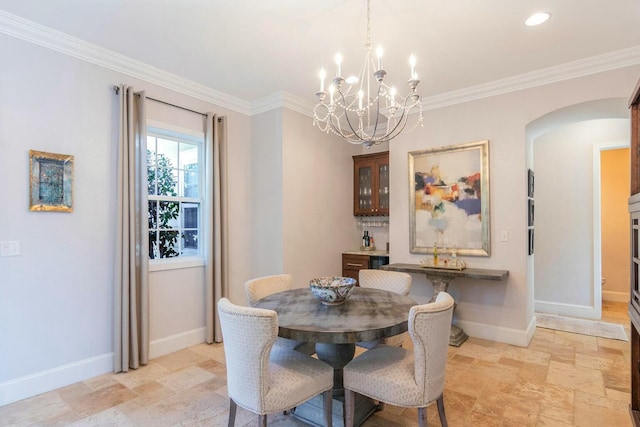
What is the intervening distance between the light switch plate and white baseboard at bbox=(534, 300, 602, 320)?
6.03 meters

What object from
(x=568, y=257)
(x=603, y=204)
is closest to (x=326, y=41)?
(x=568, y=257)

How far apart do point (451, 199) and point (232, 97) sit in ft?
9.46

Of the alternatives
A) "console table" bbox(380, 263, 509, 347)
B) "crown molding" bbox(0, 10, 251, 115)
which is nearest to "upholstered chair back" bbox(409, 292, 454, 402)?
"console table" bbox(380, 263, 509, 347)

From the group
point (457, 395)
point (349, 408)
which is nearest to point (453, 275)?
point (457, 395)

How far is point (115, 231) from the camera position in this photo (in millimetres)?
3064

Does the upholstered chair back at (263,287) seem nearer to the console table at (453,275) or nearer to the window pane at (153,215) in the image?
the window pane at (153,215)

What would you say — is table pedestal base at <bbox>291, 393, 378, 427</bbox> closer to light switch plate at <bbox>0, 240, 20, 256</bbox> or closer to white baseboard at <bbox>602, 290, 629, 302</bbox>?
light switch plate at <bbox>0, 240, 20, 256</bbox>

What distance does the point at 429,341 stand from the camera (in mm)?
1810

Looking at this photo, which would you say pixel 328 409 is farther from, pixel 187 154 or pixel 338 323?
pixel 187 154

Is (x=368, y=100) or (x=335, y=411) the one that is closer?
(x=335, y=411)

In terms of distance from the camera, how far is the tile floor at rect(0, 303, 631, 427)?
7.54 feet

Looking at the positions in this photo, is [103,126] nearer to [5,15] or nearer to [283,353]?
[5,15]

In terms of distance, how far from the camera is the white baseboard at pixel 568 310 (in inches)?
177

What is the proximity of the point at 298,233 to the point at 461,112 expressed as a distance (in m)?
2.42
